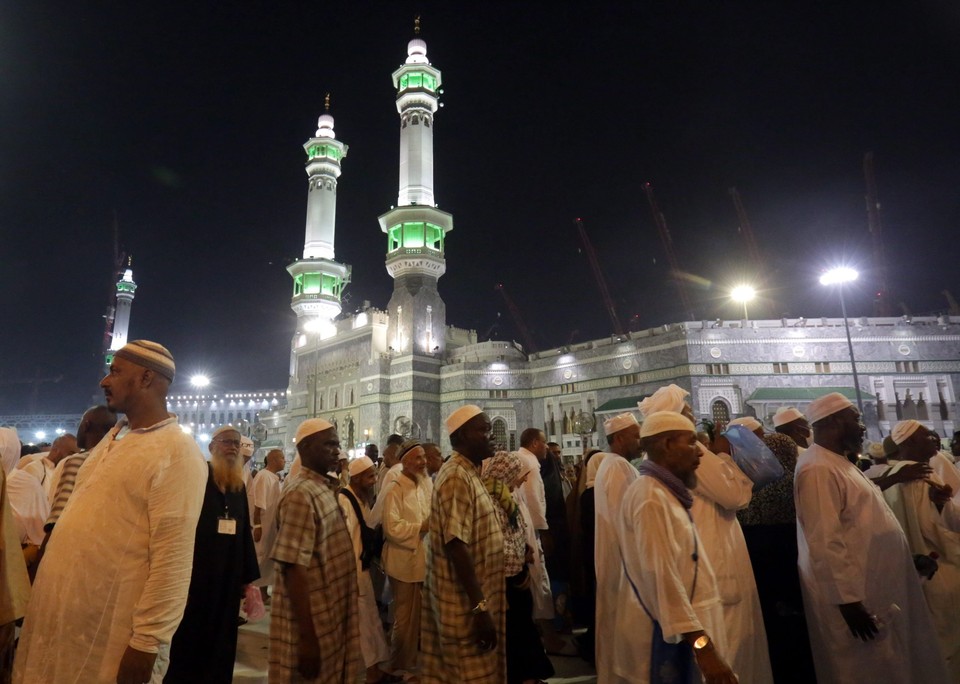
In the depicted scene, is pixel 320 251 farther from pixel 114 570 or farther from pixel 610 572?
pixel 114 570

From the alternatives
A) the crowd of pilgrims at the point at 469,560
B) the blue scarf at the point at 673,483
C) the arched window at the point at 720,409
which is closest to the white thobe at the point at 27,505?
the crowd of pilgrims at the point at 469,560

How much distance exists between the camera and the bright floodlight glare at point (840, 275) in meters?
15.6

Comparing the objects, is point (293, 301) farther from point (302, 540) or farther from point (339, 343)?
point (302, 540)

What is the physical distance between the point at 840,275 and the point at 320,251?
36341 millimetres

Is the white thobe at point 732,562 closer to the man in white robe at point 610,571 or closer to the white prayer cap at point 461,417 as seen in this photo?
the man in white robe at point 610,571

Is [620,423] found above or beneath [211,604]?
above

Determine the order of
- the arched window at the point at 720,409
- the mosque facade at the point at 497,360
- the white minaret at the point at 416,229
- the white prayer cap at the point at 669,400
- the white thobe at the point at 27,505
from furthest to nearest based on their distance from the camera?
the white minaret at the point at 416,229 < the arched window at the point at 720,409 < the mosque facade at the point at 497,360 < the white prayer cap at the point at 669,400 < the white thobe at the point at 27,505

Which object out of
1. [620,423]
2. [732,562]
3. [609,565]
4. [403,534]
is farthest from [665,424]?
[403,534]

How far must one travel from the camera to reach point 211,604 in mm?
3027

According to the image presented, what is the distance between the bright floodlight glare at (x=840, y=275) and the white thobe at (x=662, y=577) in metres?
16.3

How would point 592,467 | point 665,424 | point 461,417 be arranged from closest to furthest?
point 665,424 < point 461,417 < point 592,467

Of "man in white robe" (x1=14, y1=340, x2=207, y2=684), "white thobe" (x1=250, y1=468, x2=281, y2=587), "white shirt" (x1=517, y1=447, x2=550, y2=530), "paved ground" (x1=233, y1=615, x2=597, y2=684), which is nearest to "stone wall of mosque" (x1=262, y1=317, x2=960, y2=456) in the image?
"white thobe" (x1=250, y1=468, x2=281, y2=587)

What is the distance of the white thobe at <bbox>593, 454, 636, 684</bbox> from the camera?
3.02m

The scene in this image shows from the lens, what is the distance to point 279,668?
2750 mm
